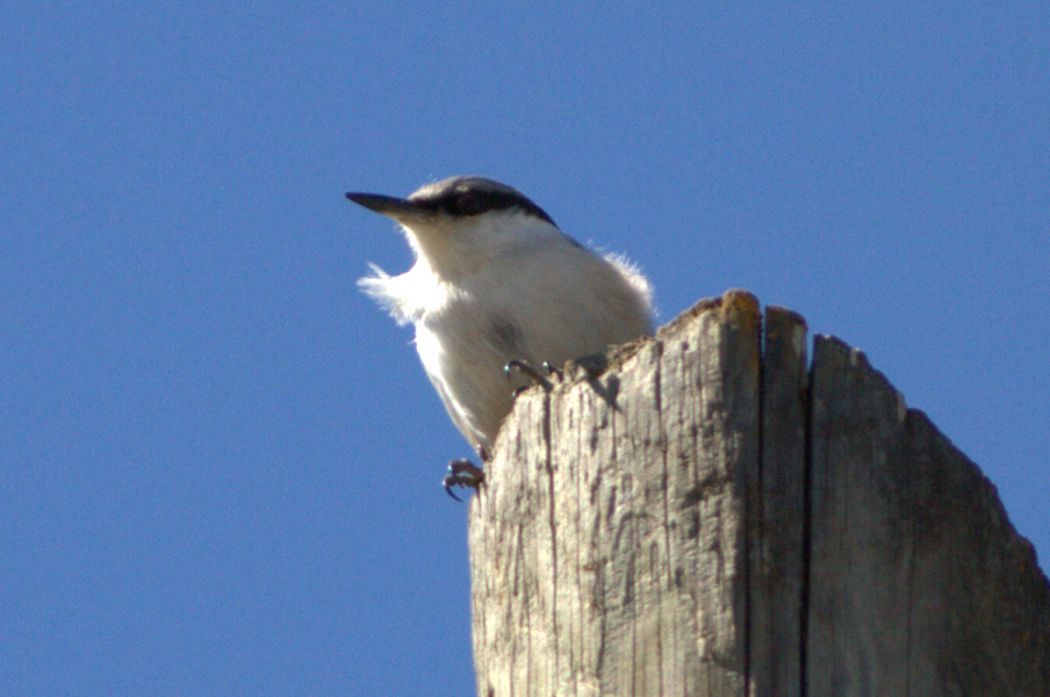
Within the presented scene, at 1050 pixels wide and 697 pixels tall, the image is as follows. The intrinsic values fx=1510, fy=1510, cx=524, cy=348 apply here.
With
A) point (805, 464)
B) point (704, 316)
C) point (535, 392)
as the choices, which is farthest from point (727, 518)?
point (535, 392)

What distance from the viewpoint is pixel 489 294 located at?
5832 mm

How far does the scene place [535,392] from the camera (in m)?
3.82

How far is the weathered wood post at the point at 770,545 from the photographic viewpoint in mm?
3080

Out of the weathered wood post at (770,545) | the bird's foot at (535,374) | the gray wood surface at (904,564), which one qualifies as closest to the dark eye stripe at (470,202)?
the bird's foot at (535,374)

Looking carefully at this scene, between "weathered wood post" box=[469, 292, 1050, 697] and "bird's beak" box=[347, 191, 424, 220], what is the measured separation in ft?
9.87

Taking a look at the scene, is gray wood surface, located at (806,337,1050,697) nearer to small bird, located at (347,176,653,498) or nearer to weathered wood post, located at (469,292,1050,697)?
weathered wood post, located at (469,292,1050,697)

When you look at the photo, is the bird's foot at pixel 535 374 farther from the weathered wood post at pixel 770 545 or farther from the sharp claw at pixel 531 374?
the weathered wood post at pixel 770 545

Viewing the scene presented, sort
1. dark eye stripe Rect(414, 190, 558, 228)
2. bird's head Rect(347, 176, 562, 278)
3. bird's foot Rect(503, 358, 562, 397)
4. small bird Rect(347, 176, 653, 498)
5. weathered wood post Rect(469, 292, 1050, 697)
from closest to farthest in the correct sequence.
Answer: weathered wood post Rect(469, 292, 1050, 697) → bird's foot Rect(503, 358, 562, 397) → small bird Rect(347, 176, 653, 498) → bird's head Rect(347, 176, 562, 278) → dark eye stripe Rect(414, 190, 558, 228)

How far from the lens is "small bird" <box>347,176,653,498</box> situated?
5.68 meters

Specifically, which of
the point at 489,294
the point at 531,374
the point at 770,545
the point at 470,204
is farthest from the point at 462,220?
the point at 770,545

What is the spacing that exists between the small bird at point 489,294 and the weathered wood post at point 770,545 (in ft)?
6.47

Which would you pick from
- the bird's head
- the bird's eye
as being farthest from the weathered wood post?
the bird's eye

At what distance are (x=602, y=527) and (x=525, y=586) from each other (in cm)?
31

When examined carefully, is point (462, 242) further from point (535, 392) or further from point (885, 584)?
point (885, 584)
